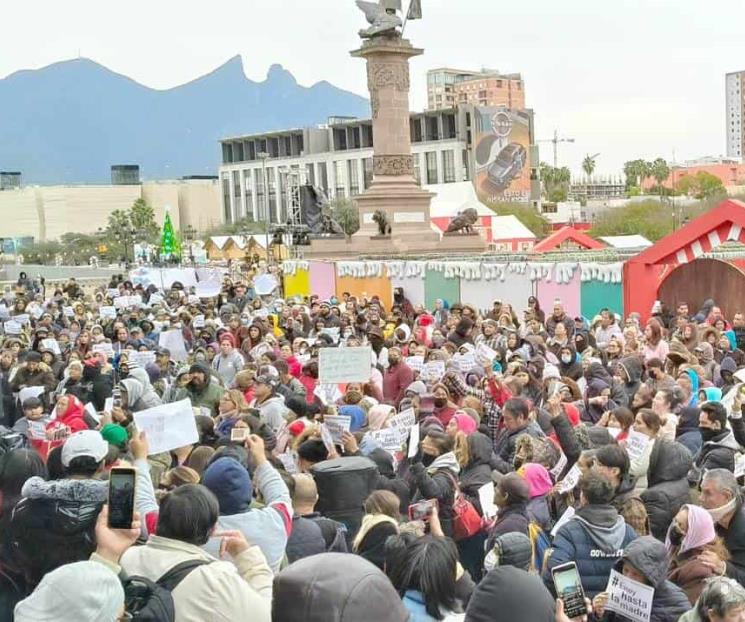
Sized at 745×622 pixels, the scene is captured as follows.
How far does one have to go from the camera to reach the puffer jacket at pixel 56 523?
4.12 metres

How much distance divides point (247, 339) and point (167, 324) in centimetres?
311

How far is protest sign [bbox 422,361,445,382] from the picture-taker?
10297mm

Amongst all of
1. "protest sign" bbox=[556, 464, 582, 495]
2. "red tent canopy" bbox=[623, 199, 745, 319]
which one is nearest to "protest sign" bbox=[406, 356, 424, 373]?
"protest sign" bbox=[556, 464, 582, 495]

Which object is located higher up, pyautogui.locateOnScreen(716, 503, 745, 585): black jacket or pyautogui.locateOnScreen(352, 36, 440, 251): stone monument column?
pyautogui.locateOnScreen(352, 36, 440, 251): stone monument column

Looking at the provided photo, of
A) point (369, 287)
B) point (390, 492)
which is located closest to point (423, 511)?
point (390, 492)

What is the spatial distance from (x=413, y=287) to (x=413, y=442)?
62.8 ft

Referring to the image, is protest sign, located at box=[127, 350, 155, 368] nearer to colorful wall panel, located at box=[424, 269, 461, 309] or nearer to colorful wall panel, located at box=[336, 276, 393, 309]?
colorful wall panel, located at box=[424, 269, 461, 309]

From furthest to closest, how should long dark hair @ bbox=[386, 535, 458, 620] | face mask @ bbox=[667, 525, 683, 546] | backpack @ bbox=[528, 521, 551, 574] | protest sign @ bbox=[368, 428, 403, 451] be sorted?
protest sign @ bbox=[368, 428, 403, 451]
backpack @ bbox=[528, 521, 551, 574]
face mask @ bbox=[667, 525, 683, 546]
long dark hair @ bbox=[386, 535, 458, 620]

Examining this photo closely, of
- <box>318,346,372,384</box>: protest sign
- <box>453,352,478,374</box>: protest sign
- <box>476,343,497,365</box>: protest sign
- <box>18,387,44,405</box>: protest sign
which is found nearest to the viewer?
<box>318,346,372,384</box>: protest sign

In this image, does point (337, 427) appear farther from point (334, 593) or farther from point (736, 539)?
point (334, 593)

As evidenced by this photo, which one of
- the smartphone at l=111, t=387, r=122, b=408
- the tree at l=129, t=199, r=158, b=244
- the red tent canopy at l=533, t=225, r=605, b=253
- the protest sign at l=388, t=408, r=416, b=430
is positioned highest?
the tree at l=129, t=199, r=158, b=244

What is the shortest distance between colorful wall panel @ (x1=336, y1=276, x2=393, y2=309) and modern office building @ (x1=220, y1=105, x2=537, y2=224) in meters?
67.6

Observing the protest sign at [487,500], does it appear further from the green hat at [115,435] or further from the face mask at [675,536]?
the green hat at [115,435]

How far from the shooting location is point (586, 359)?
11.2 meters
